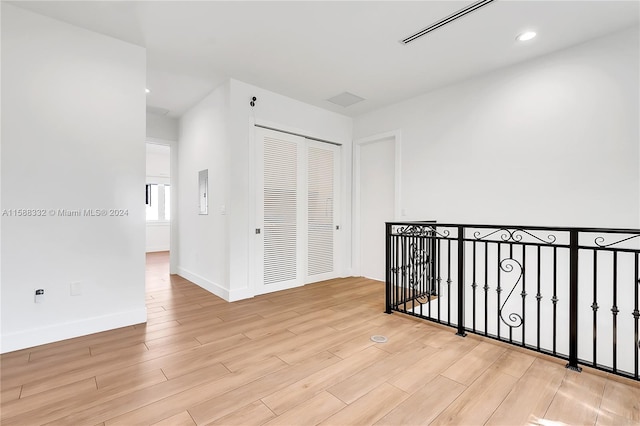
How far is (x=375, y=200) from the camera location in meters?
5.17

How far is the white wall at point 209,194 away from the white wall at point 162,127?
9.3 inches

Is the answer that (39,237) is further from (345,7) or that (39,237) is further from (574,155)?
(574,155)

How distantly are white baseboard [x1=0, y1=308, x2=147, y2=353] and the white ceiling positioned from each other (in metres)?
2.82

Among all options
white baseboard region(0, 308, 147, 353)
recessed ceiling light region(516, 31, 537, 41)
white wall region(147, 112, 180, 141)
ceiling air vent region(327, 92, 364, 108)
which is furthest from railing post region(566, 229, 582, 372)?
white wall region(147, 112, 180, 141)

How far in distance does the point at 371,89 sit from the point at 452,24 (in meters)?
1.54

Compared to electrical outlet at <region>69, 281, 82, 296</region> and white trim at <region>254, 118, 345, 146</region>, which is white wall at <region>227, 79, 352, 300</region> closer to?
white trim at <region>254, 118, 345, 146</region>

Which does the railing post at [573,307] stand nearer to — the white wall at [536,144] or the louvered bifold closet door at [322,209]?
the white wall at [536,144]

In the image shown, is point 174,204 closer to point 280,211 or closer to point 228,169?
point 228,169

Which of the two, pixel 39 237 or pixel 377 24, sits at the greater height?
pixel 377 24

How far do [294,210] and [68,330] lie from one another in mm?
2950

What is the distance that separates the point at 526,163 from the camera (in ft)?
11.3

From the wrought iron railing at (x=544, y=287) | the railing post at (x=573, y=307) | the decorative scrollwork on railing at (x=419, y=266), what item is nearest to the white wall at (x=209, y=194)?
the wrought iron railing at (x=544, y=287)

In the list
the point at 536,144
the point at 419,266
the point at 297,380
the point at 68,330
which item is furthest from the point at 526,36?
the point at 68,330

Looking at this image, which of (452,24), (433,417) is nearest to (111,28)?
(452,24)
